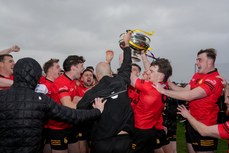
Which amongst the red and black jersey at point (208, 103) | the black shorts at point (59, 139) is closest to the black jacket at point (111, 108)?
the black shorts at point (59, 139)

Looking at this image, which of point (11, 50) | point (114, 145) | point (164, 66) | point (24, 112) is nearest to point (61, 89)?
point (11, 50)

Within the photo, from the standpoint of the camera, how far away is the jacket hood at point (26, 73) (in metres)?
3.14

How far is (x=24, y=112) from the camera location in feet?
9.91

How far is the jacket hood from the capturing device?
10.3 ft

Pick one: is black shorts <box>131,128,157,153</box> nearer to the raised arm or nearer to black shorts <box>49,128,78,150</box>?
black shorts <box>49,128,78,150</box>

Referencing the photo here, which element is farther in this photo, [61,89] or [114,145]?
[61,89]

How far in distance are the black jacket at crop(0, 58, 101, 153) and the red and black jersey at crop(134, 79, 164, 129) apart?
2273 millimetres

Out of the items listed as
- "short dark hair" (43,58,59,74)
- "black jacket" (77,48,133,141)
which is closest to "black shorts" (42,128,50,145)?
"short dark hair" (43,58,59,74)

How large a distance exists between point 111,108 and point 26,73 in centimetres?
136

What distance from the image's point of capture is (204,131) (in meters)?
3.62

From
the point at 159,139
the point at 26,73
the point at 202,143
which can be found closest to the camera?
the point at 26,73

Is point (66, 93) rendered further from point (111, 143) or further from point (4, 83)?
point (111, 143)

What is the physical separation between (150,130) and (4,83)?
307cm

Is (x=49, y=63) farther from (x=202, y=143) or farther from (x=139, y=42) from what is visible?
(x=202, y=143)
